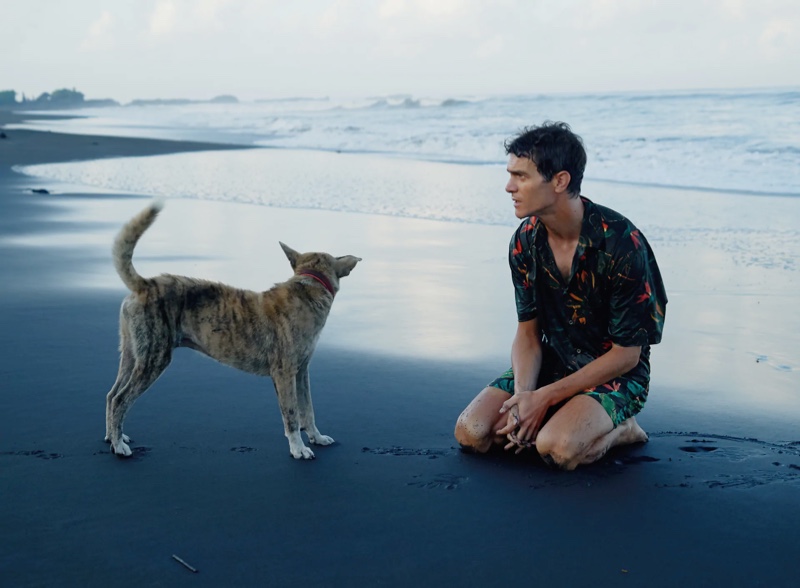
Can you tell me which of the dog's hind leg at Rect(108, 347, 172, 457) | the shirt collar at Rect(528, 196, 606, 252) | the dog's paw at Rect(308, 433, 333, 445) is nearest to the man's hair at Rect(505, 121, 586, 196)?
the shirt collar at Rect(528, 196, 606, 252)

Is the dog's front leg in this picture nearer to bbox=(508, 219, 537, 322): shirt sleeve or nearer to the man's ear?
bbox=(508, 219, 537, 322): shirt sleeve

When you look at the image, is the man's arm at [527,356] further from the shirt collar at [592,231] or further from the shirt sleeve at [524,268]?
the shirt collar at [592,231]

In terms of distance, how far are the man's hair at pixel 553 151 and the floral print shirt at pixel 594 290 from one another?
7.6 inches

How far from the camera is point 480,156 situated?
939 inches

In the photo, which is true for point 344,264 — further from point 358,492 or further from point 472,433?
point 358,492

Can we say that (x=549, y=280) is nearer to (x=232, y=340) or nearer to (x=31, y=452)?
(x=232, y=340)

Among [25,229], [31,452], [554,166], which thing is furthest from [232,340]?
[25,229]

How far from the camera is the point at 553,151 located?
3.88 metres

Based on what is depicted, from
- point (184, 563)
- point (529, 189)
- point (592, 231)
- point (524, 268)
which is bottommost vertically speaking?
point (184, 563)

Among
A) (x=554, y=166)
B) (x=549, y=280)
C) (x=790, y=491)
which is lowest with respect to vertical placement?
(x=790, y=491)

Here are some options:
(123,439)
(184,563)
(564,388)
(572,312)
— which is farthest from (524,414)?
(123,439)

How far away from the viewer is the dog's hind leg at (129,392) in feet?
13.0

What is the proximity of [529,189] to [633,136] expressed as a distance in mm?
20549

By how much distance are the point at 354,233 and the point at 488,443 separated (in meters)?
6.56
